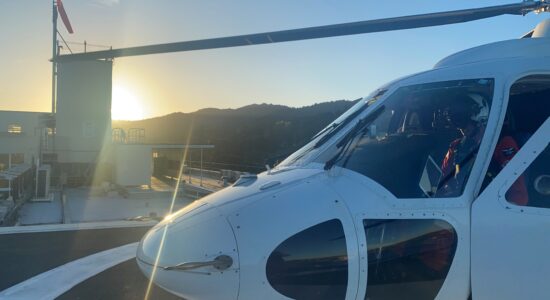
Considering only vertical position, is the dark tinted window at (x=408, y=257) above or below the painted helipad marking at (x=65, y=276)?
above

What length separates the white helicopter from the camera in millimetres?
2455

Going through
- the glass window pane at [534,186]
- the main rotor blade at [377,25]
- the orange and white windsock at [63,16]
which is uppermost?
the orange and white windsock at [63,16]

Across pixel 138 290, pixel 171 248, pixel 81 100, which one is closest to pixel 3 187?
pixel 81 100

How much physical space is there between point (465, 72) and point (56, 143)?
26.2 meters

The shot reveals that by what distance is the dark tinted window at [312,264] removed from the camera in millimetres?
2461

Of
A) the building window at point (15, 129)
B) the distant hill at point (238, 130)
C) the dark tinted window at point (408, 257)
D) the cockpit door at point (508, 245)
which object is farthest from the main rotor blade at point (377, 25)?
the building window at point (15, 129)

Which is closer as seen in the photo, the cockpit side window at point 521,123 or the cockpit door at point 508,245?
the cockpit door at point 508,245

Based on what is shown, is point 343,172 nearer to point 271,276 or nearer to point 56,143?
point 271,276

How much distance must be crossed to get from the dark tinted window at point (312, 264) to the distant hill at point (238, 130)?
550 inches

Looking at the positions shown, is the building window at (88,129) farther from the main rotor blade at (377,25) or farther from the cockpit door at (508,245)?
the cockpit door at (508,245)

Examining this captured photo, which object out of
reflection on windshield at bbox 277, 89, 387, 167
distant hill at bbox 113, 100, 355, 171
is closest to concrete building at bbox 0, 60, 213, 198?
distant hill at bbox 113, 100, 355, 171

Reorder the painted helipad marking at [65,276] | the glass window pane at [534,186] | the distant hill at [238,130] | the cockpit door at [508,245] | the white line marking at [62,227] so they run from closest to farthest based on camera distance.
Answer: the cockpit door at [508,245]
the glass window pane at [534,186]
the painted helipad marking at [65,276]
the white line marking at [62,227]
the distant hill at [238,130]

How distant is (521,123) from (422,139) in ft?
2.17

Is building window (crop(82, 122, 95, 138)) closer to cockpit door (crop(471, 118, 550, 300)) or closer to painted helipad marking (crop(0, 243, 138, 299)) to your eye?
painted helipad marking (crop(0, 243, 138, 299))
